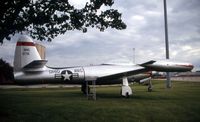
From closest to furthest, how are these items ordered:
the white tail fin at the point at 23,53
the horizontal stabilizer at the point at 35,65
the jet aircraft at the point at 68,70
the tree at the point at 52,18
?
the tree at the point at 52,18, the horizontal stabilizer at the point at 35,65, the jet aircraft at the point at 68,70, the white tail fin at the point at 23,53

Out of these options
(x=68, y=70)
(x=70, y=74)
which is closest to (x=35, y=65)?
(x=68, y=70)

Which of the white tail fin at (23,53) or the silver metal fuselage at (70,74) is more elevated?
the white tail fin at (23,53)

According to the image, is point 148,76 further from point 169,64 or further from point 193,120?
point 193,120

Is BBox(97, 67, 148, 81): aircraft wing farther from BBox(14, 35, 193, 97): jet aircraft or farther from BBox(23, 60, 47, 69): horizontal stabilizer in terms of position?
BBox(23, 60, 47, 69): horizontal stabilizer

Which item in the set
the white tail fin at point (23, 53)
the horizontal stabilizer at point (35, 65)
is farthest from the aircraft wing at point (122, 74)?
the white tail fin at point (23, 53)

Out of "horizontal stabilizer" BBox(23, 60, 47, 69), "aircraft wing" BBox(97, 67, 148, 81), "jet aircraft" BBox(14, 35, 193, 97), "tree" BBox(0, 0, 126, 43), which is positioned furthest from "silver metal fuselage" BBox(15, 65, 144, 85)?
"tree" BBox(0, 0, 126, 43)

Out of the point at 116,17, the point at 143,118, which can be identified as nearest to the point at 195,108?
the point at 143,118

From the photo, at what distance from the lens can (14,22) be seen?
49.0 feet

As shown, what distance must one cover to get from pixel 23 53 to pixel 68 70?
176 inches

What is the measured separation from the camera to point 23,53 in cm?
2328

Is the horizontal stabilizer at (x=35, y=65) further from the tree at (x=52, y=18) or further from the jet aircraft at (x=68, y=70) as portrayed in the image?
the tree at (x=52, y=18)

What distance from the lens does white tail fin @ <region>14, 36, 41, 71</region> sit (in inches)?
909

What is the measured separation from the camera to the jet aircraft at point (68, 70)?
2239cm

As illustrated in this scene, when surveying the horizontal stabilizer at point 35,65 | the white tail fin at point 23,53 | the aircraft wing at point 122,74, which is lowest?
the aircraft wing at point 122,74
